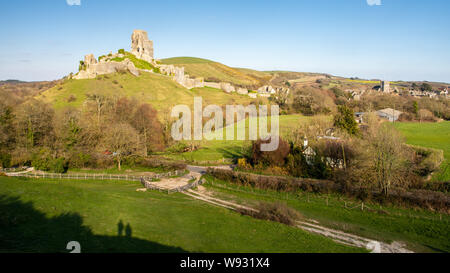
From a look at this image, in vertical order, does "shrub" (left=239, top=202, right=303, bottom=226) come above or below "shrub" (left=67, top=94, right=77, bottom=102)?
below

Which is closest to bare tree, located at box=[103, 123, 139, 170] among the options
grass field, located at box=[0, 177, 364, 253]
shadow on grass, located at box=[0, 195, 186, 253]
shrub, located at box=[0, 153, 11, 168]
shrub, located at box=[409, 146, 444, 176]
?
shrub, located at box=[0, 153, 11, 168]

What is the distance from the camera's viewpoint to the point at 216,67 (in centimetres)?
16562

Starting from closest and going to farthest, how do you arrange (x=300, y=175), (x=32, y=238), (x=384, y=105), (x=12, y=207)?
(x=32, y=238)
(x=12, y=207)
(x=300, y=175)
(x=384, y=105)

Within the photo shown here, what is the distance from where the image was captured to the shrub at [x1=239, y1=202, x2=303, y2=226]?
17.4 meters

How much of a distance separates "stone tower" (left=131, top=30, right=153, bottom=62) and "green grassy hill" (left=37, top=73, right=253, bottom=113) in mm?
14632

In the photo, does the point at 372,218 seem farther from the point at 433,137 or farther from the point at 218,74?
the point at 218,74

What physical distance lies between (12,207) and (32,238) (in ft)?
13.4

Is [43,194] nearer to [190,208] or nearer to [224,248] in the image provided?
[190,208]

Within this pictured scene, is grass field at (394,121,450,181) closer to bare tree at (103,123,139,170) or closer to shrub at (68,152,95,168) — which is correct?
bare tree at (103,123,139,170)

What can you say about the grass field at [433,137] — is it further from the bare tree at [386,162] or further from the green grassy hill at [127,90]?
the green grassy hill at [127,90]

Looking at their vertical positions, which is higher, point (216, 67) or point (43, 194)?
point (216, 67)

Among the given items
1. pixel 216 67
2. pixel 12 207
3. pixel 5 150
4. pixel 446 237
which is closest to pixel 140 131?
pixel 5 150

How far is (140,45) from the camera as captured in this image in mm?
99312
